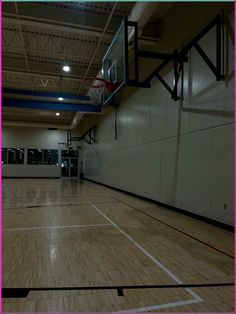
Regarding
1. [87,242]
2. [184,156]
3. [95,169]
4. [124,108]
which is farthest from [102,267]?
[95,169]

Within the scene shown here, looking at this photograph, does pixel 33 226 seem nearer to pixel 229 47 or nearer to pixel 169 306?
pixel 169 306

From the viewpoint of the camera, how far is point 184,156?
6988mm

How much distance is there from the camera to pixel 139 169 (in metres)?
10.2

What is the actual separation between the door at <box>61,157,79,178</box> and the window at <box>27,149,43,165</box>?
201 cm

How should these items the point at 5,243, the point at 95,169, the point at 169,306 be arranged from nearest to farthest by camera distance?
the point at 169,306, the point at 5,243, the point at 95,169

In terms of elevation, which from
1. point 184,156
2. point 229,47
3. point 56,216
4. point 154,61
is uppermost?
point 154,61

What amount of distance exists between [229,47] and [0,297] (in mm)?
5615

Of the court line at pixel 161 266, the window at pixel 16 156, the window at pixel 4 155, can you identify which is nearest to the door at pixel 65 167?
the window at pixel 16 156

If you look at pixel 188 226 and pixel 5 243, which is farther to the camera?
pixel 188 226

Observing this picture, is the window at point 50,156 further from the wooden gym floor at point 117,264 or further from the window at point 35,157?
the wooden gym floor at point 117,264

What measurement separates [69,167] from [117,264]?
21600 mm

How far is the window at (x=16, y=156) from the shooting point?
76.4 feet

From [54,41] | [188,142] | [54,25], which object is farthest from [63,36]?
[188,142]

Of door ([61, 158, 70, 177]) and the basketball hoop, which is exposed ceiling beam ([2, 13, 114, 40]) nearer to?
the basketball hoop
